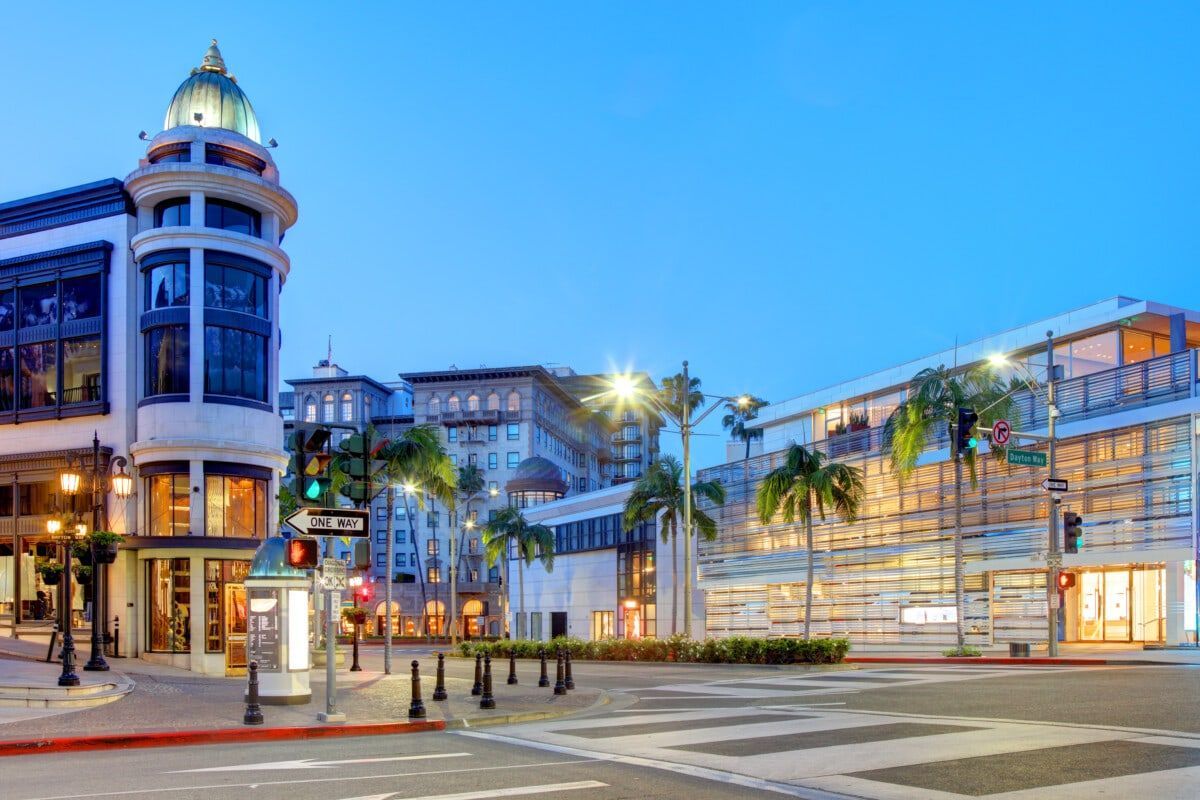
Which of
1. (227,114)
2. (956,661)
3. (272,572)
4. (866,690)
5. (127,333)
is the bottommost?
(956,661)

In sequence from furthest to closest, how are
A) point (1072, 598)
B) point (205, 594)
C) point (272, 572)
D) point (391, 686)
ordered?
point (1072, 598) → point (205, 594) → point (391, 686) → point (272, 572)

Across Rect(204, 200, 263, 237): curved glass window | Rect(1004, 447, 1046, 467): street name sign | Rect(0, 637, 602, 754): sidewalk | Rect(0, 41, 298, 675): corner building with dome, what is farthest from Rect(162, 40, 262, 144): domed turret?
Rect(1004, 447, 1046, 467): street name sign

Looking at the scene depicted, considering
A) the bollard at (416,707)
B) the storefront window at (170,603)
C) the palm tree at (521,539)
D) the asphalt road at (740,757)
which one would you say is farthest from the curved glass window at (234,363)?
the palm tree at (521,539)

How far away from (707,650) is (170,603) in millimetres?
16929

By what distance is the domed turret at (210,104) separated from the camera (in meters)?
36.3

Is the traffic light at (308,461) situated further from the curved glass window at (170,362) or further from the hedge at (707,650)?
the curved glass window at (170,362)

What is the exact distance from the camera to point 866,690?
22.0 m

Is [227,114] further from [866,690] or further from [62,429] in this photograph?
[866,690]

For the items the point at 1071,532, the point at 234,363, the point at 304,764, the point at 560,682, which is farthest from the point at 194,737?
the point at 1071,532

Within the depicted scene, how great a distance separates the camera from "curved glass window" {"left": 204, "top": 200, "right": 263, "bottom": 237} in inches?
1374

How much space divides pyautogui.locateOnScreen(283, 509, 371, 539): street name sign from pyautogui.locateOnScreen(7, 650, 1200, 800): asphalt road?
9.89 ft

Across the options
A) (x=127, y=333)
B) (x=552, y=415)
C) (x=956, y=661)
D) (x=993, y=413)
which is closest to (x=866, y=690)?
(x=956, y=661)

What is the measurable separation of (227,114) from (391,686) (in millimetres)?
20712

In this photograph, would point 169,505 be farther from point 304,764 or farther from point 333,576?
point 304,764
